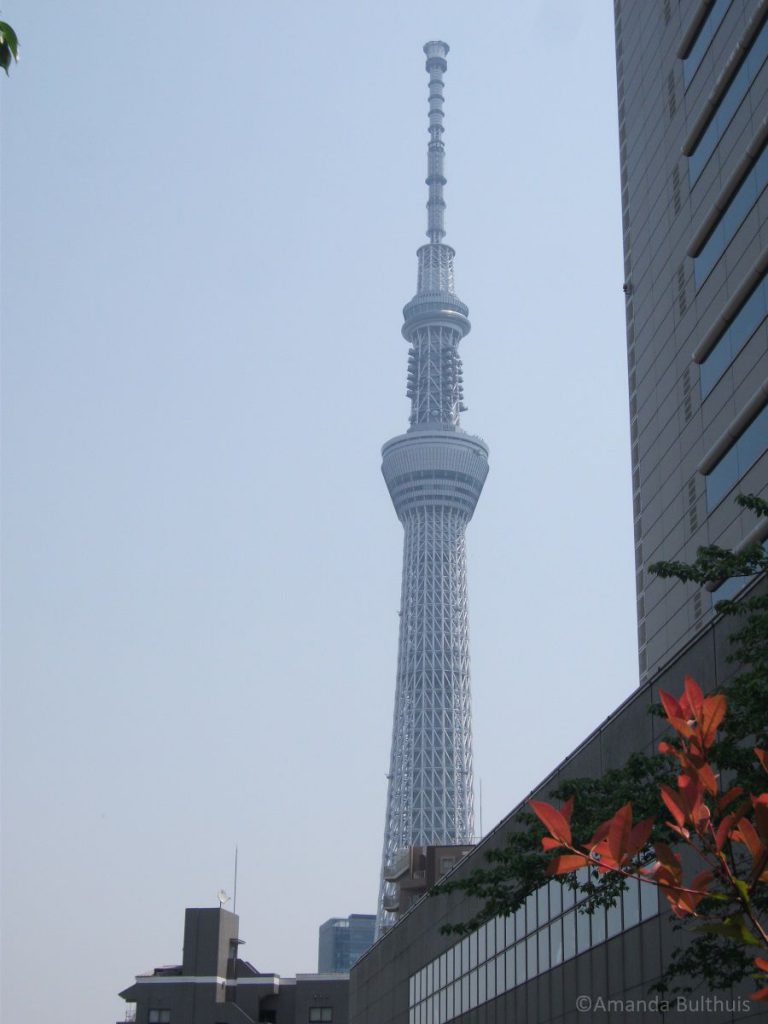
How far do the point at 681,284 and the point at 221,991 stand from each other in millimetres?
77559

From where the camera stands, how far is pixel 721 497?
4175cm

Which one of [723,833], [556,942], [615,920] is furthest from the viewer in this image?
[556,942]

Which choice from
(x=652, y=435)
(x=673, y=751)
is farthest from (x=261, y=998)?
(x=673, y=751)

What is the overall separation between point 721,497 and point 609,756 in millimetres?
9338

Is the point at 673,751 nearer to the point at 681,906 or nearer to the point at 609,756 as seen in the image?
the point at 681,906

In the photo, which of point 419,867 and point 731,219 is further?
point 419,867

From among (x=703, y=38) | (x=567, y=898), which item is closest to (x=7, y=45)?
(x=567, y=898)

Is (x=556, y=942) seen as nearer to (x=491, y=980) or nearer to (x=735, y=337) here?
(x=491, y=980)

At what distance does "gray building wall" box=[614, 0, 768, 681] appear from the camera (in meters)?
40.7

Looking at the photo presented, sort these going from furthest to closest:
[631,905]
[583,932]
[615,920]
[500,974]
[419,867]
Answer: [419,867], [500,974], [583,932], [615,920], [631,905]

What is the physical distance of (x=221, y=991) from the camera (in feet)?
360

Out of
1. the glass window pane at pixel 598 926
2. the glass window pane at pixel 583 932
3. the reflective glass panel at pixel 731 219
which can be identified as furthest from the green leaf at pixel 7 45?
the reflective glass panel at pixel 731 219

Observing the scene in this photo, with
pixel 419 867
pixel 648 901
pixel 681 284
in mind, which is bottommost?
pixel 648 901

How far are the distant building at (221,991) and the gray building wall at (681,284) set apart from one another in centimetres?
6994
